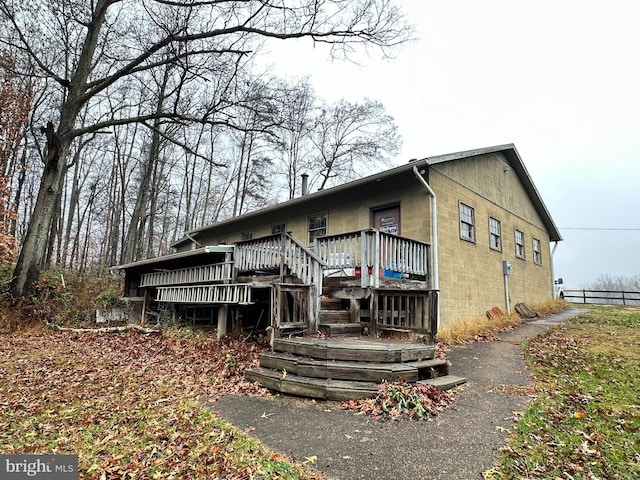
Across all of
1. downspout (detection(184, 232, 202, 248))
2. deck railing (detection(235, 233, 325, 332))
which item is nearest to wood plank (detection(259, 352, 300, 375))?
deck railing (detection(235, 233, 325, 332))

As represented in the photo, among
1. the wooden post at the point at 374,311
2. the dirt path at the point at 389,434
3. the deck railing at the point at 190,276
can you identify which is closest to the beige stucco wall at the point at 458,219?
the wooden post at the point at 374,311

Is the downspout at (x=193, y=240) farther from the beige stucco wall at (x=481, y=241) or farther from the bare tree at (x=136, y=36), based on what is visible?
the beige stucco wall at (x=481, y=241)

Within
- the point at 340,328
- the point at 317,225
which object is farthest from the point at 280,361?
the point at 317,225

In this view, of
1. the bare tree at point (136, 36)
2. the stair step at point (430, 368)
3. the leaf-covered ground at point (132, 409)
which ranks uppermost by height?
the bare tree at point (136, 36)

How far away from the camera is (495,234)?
42.5ft

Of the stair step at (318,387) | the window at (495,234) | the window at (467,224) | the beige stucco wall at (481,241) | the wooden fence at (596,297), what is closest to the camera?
the stair step at (318,387)

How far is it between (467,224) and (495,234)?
256 centimetres

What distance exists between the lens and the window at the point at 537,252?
16234 mm

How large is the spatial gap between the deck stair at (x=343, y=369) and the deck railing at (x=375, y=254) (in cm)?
228

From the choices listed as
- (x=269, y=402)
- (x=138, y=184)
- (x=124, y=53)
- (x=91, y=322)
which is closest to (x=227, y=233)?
(x=91, y=322)

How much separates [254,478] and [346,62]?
35.0ft

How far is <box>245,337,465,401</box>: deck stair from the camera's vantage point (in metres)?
4.62

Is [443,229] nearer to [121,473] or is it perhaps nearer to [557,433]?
[557,433]

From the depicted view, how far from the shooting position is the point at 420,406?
4074 millimetres
